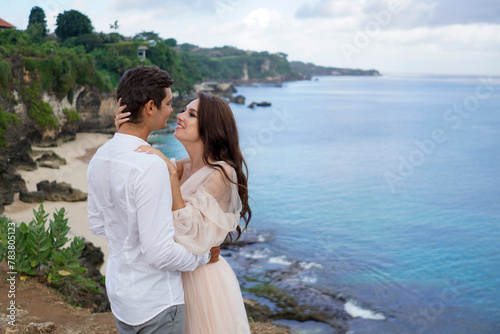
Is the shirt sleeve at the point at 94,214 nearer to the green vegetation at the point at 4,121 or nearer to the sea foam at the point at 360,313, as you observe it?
the sea foam at the point at 360,313

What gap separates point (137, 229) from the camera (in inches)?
87.5

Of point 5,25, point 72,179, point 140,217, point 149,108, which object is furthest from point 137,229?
point 5,25

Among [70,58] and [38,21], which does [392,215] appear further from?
[38,21]

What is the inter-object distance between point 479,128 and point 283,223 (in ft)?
133

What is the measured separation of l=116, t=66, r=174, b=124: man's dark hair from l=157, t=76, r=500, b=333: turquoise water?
8761 mm

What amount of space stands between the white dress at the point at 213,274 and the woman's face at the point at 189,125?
208 millimetres

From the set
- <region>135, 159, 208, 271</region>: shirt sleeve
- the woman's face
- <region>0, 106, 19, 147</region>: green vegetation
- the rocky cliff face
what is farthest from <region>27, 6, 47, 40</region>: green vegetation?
<region>135, 159, 208, 271</region>: shirt sleeve

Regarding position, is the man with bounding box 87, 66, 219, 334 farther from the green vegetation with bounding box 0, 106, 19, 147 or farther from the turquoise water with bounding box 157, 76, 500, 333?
the green vegetation with bounding box 0, 106, 19, 147

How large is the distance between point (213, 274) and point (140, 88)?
113cm

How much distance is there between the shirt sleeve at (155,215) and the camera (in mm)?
2074

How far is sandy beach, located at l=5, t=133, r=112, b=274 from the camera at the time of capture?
13.4 m


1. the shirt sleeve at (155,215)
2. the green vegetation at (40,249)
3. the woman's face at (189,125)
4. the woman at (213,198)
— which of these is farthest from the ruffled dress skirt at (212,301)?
the green vegetation at (40,249)

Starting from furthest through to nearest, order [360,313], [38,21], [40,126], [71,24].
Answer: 1. [71,24]
2. [38,21]
3. [40,126]
4. [360,313]

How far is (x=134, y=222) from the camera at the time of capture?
86.4 inches
